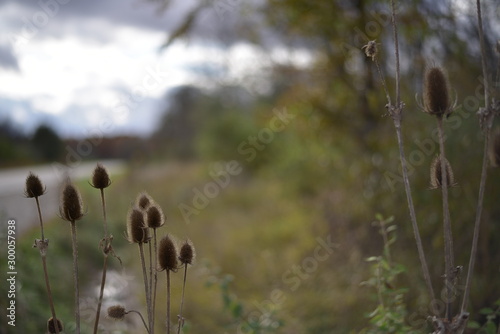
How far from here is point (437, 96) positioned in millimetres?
1611

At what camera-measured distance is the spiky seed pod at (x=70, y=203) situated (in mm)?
1648

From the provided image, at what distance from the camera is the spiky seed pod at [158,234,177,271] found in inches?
69.2

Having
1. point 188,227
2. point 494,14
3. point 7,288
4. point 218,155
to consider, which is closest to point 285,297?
point 7,288

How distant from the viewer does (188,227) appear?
9289 millimetres

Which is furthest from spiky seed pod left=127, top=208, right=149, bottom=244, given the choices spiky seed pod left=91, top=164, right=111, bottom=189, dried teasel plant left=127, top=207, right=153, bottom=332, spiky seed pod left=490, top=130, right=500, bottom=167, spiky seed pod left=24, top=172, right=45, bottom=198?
spiky seed pod left=490, top=130, right=500, bottom=167

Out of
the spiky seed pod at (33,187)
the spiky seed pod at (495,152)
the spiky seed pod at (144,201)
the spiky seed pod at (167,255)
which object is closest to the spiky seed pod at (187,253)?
the spiky seed pod at (167,255)

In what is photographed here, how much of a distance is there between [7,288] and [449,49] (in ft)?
13.1

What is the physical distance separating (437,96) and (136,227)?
92 cm

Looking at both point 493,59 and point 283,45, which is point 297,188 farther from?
point 493,59

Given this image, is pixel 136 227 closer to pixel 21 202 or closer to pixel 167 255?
pixel 167 255

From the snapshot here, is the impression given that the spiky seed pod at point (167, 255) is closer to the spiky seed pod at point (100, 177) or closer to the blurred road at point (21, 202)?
the spiky seed pod at point (100, 177)

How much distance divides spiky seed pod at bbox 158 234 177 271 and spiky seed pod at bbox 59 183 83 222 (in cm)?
26

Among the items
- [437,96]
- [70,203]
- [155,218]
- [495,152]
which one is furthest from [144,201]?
[495,152]

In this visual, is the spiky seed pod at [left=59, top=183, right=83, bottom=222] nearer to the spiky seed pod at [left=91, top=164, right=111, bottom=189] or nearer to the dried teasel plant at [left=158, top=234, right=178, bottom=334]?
the spiky seed pod at [left=91, top=164, right=111, bottom=189]
